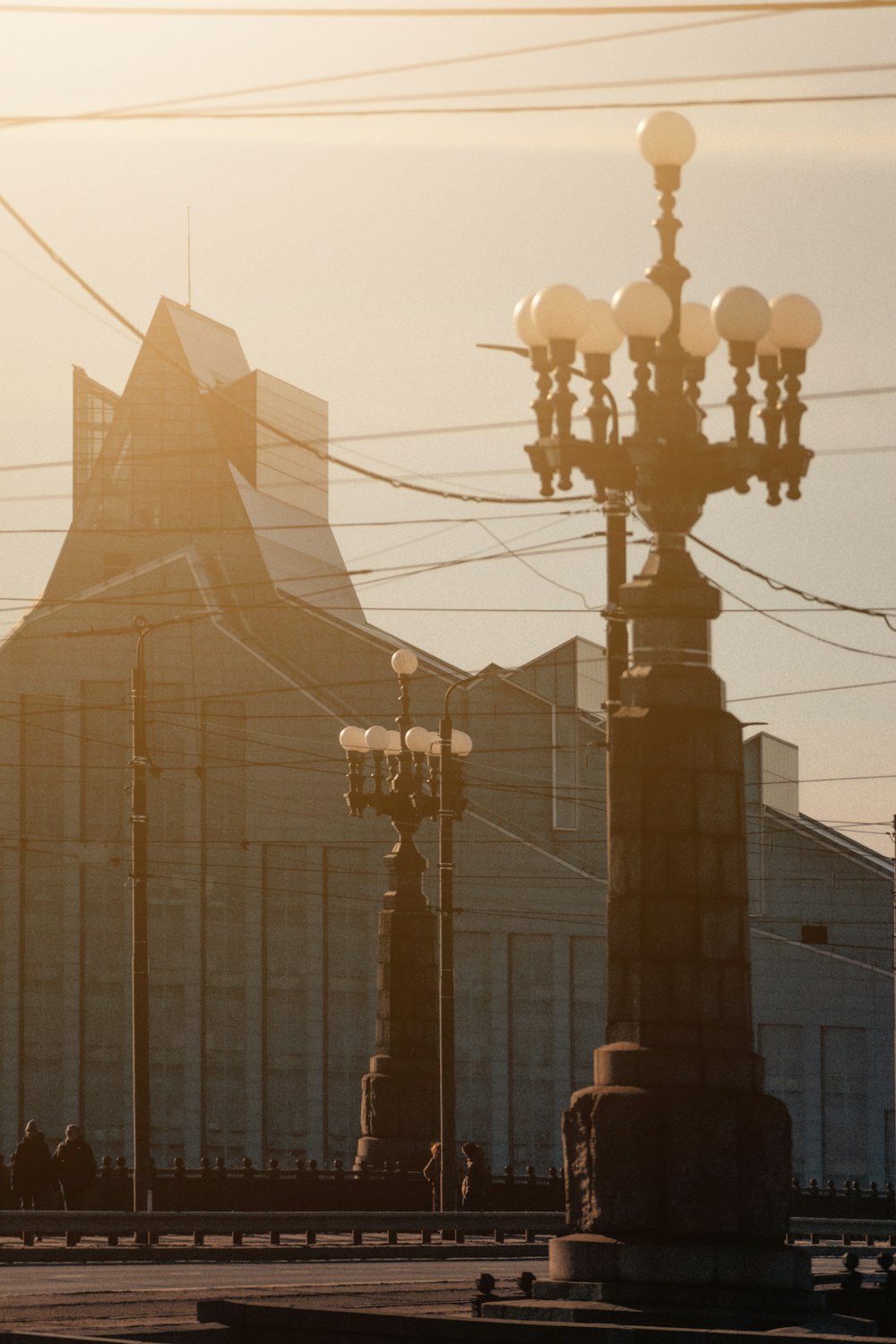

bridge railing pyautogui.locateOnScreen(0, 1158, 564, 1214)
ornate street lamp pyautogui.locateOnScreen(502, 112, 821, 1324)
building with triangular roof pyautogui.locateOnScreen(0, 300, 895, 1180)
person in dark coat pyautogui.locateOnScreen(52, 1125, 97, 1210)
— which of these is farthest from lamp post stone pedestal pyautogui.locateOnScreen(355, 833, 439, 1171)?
building with triangular roof pyautogui.locateOnScreen(0, 300, 895, 1180)

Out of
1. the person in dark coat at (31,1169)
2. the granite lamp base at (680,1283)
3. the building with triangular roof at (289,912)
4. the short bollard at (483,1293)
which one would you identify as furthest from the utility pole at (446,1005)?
the building with triangular roof at (289,912)

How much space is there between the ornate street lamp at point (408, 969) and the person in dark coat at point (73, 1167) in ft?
12.6

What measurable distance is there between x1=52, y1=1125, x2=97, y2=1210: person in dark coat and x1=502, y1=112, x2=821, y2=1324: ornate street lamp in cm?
1736

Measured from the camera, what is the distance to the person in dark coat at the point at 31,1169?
3067 centimetres

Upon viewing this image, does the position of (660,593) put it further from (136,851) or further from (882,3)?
(136,851)

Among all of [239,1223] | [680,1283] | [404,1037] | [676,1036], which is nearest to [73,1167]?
[404,1037]

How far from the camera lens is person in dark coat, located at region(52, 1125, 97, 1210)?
30609 millimetres

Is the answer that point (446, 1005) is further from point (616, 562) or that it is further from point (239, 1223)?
point (616, 562)

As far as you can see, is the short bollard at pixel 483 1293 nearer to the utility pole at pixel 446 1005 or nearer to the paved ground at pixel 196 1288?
the paved ground at pixel 196 1288

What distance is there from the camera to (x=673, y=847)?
577 inches

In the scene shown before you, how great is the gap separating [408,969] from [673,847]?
56.2 feet

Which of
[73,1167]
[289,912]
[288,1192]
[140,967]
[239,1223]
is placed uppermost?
[289,912]

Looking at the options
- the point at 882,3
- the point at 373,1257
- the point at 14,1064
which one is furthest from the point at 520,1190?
the point at 14,1064

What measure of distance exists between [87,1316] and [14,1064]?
58.5 meters
